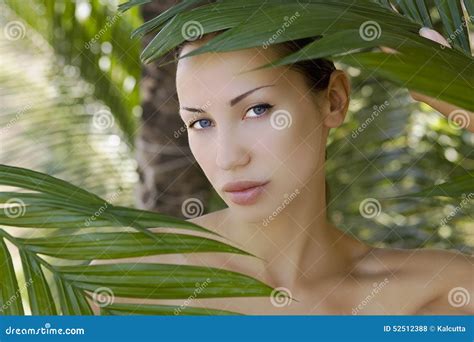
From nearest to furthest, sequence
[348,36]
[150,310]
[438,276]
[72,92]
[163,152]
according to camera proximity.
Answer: [348,36], [150,310], [438,276], [163,152], [72,92]

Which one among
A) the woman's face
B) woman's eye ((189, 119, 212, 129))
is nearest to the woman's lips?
the woman's face

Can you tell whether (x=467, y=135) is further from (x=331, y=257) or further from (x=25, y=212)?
(x=25, y=212)

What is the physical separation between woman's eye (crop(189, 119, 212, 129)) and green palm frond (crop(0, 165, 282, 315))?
292 millimetres

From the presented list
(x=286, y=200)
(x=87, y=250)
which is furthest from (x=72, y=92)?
(x=87, y=250)

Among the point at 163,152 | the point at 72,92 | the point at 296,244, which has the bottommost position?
the point at 296,244

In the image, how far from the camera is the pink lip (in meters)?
1.33

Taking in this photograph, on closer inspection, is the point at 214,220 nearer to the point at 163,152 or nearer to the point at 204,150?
the point at 204,150

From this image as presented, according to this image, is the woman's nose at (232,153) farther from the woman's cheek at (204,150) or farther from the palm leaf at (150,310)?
the palm leaf at (150,310)

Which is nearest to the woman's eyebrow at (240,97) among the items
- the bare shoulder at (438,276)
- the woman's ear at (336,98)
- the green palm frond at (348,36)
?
the woman's ear at (336,98)

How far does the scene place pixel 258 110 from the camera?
133cm

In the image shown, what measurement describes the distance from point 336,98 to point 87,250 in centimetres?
50

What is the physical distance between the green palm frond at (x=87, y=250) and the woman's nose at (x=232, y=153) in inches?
9.8

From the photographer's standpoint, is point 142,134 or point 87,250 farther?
point 142,134

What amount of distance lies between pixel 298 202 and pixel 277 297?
0.56ft
